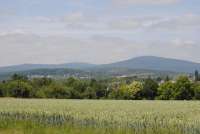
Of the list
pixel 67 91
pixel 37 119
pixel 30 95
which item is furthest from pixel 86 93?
pixel 37 119

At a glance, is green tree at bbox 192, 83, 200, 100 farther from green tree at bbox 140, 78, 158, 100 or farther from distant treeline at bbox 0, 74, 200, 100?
green tree at bbox 140, 78, 158, 100

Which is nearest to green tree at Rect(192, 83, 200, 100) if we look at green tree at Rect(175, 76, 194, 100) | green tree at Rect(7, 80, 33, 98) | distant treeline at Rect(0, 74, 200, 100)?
distant treeline at Rect(0, 74, 200, 100)

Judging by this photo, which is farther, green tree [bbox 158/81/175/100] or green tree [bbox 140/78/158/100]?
green tree [bbox 140/78/158/100]

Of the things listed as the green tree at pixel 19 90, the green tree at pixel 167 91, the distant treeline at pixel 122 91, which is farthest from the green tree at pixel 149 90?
the green tree at pixel 19 90

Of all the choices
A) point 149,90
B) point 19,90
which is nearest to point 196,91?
point 149,90

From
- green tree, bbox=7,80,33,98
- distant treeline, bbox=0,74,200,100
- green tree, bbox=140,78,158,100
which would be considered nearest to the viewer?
distant treeline, bbox=0,74,200,100

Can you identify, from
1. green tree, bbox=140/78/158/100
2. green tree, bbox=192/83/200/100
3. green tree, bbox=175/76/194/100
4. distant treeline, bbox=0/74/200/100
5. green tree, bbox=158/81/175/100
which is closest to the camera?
green tree, bbox=192/83/200/100

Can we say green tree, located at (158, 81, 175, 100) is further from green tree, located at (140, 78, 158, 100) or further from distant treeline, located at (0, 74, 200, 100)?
green tree, located at (140, 78, 158, 100)

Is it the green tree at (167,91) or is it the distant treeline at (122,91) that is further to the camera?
the green tree at (167,91)

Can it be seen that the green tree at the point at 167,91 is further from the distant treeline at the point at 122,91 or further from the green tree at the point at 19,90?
the green tree at the point at 19,90

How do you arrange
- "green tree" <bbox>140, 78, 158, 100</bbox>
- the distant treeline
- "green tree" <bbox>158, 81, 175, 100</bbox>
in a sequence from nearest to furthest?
the distant treeline → "green tree" <bbox>158, 81, 175, 100</bbox> → "green tree" <bbox>140, 78, 158, 100</bbox>

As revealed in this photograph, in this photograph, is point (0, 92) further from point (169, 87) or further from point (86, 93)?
point (169, 87)

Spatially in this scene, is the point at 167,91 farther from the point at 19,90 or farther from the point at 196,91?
the point at 19,90

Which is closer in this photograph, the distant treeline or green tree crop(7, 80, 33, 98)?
the distant treeline
